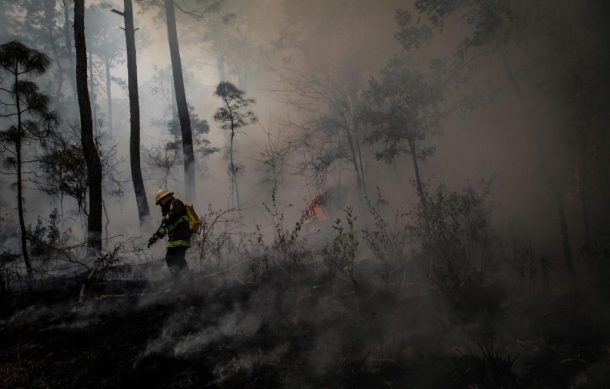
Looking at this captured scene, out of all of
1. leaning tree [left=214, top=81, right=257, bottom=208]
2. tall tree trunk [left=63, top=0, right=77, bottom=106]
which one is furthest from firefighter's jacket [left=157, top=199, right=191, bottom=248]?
tall tree trunk [left=63, top=0, right=77, bottom=106]

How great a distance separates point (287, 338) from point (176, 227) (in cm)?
260

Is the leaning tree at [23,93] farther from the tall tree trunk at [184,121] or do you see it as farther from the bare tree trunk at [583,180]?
the bare tree trunk at [583,180]

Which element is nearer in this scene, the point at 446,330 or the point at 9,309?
the point at 446,330

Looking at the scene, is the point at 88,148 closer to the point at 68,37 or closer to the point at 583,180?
the point at 583,180

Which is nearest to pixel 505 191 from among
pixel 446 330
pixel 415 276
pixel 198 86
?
pixel 415 276

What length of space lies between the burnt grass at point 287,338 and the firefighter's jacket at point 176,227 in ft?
2.24

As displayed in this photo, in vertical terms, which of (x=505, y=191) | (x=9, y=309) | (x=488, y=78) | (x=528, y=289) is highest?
(x=488, y=78)

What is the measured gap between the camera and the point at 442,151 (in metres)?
13.1

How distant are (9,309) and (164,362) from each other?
3.05 meters

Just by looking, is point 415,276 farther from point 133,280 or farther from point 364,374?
point 133,280

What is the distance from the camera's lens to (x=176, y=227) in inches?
215

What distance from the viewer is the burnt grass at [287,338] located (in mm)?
3500

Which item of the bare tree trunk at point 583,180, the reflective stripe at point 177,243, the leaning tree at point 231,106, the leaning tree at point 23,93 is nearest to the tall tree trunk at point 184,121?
the leaning tree at point 231,106

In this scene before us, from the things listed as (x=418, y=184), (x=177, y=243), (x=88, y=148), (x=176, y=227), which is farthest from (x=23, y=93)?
(x=418, y=184)
